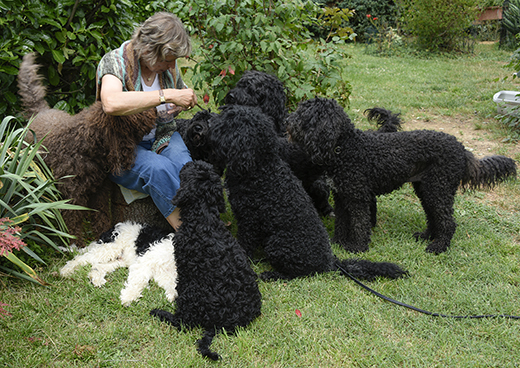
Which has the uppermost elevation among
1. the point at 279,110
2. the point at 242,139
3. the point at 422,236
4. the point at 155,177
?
the point at 242,139

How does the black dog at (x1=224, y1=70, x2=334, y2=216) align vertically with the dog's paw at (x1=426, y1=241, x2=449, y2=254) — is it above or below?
above

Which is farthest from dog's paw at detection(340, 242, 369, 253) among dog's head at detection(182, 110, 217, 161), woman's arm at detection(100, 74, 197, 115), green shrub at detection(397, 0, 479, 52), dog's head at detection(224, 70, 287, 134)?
green shrub at detection(397, 0, 479, 52)

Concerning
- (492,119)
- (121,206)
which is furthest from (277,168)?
(492,119)

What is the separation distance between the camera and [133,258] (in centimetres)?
354

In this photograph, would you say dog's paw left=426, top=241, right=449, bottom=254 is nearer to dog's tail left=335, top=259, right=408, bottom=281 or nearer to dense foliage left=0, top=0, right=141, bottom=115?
dog's tail left=335, top=259, right=408, bottom=281

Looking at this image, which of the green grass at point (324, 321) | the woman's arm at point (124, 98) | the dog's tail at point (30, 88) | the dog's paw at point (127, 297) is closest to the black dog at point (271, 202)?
the green grass at point (324, 321)

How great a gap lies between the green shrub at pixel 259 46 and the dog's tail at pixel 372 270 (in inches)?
80.6

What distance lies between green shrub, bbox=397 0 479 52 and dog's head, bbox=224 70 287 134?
1149 centimetres

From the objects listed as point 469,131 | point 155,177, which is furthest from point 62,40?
point 469,131

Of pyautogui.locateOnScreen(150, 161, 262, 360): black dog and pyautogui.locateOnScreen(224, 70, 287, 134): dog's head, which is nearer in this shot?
pyautogui.locateOnScreen(150, 161, 262, 360): black dog

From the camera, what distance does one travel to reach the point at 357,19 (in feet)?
52.0

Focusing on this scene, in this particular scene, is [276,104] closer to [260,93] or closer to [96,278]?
[260,93]

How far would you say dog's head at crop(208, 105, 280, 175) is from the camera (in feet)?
10.6

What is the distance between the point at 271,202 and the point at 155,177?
1.10 metres
